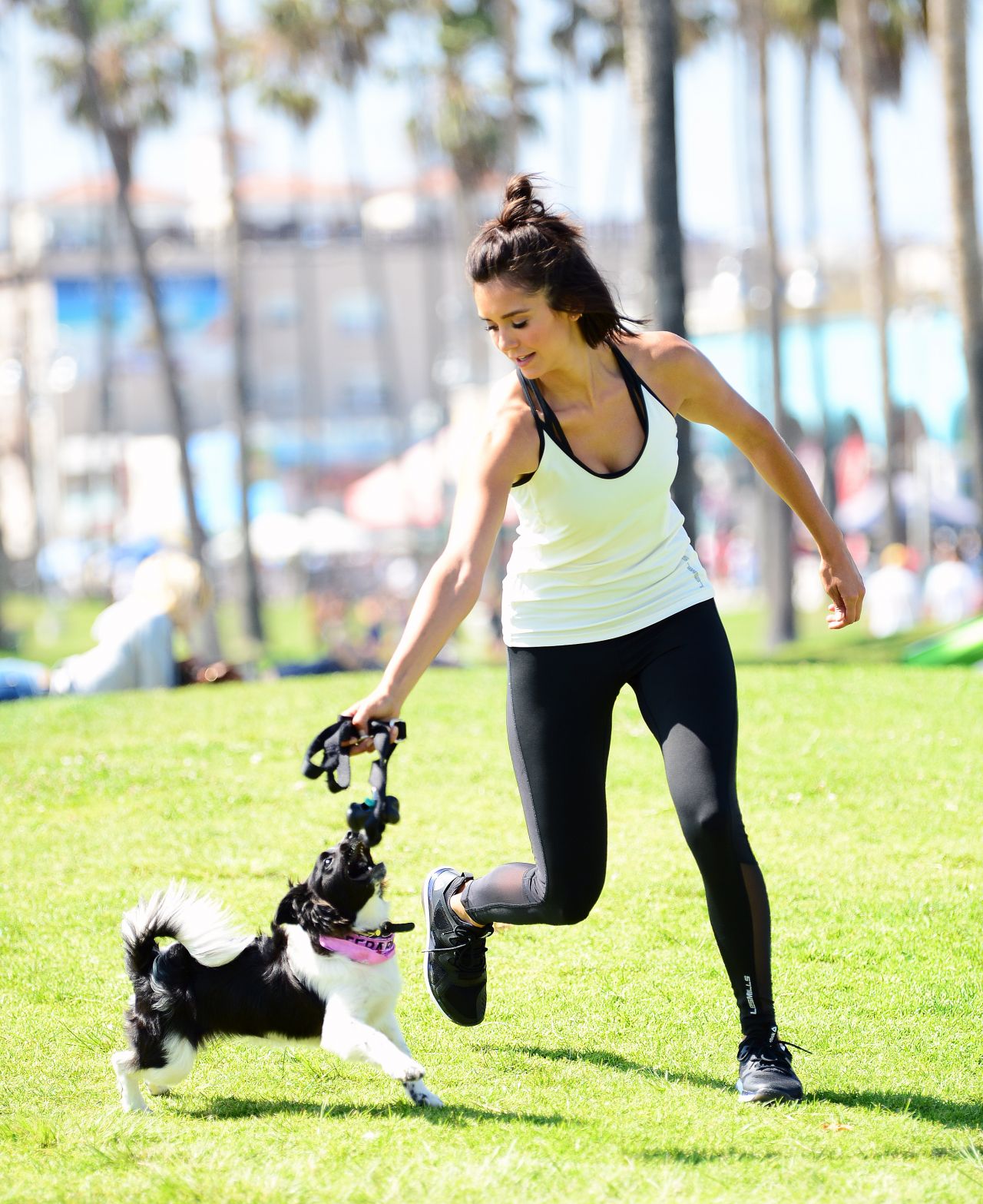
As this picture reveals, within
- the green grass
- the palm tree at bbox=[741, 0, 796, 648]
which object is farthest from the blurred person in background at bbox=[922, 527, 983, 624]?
A: the green grass

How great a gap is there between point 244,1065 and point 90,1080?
457mm

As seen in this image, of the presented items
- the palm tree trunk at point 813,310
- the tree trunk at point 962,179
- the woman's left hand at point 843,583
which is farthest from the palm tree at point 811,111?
the woman's left hand at point 843,583

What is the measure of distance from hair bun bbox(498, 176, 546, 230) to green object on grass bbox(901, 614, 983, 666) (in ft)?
30.4

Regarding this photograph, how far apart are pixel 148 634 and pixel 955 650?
6.83 m

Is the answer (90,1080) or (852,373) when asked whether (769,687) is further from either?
(852,373)

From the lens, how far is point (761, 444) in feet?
14.3

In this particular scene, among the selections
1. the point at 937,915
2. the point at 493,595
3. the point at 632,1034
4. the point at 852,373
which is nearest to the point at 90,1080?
the point at 632,1034

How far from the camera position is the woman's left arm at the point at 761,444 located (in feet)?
13.9

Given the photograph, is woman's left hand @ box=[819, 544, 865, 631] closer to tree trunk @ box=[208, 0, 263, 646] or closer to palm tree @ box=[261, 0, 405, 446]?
tree trunk @ box=[208, 0, 263, 646]

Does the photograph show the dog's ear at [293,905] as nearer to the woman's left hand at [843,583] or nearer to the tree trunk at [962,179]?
the woman's left hand at [843,583]

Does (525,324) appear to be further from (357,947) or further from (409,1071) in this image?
(409,1071)

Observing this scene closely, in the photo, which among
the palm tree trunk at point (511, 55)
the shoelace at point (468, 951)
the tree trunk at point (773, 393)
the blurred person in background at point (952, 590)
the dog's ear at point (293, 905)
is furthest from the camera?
the palm tree trunk at point (511, 55)

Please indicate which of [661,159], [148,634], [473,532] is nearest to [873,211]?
[661,159]

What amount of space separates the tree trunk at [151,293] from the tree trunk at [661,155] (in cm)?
1264
